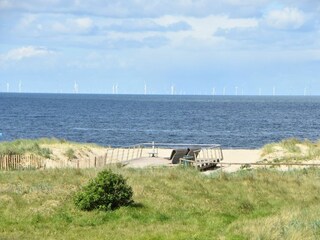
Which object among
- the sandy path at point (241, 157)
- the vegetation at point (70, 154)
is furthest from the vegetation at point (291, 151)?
the vegetation at point (70, 154)

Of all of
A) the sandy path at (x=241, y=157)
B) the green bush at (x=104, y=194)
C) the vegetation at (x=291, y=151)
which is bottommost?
the sandy path at (x=241, y=157)

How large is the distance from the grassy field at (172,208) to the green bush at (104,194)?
0.38m

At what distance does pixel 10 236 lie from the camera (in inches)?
669

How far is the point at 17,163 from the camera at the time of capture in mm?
35719

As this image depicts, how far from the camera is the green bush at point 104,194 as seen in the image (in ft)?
68.1

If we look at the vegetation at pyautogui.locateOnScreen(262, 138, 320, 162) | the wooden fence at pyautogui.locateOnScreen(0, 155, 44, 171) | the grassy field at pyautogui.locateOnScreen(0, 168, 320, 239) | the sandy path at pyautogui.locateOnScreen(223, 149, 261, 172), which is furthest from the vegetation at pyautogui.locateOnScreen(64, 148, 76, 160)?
the grassy field at pyautogui.locateOnScreen(0, 168, 320, 239)

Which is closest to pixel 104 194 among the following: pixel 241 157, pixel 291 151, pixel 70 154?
pixel 70 154

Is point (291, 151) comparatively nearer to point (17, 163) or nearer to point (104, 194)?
point (17, 163)

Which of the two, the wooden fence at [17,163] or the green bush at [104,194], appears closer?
the green bush at [104,194]

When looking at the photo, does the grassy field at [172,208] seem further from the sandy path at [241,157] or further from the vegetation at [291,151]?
the sandy path at [241,157]

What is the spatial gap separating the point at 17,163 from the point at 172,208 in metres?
16.6

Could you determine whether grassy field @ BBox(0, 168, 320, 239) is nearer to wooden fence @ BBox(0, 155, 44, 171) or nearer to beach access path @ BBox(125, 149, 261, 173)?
beach access path @ BBox(125, 149, 261, 173)

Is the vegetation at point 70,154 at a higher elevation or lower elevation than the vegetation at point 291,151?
lower

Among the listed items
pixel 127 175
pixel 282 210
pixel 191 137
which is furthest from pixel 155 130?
pixel 282 210
